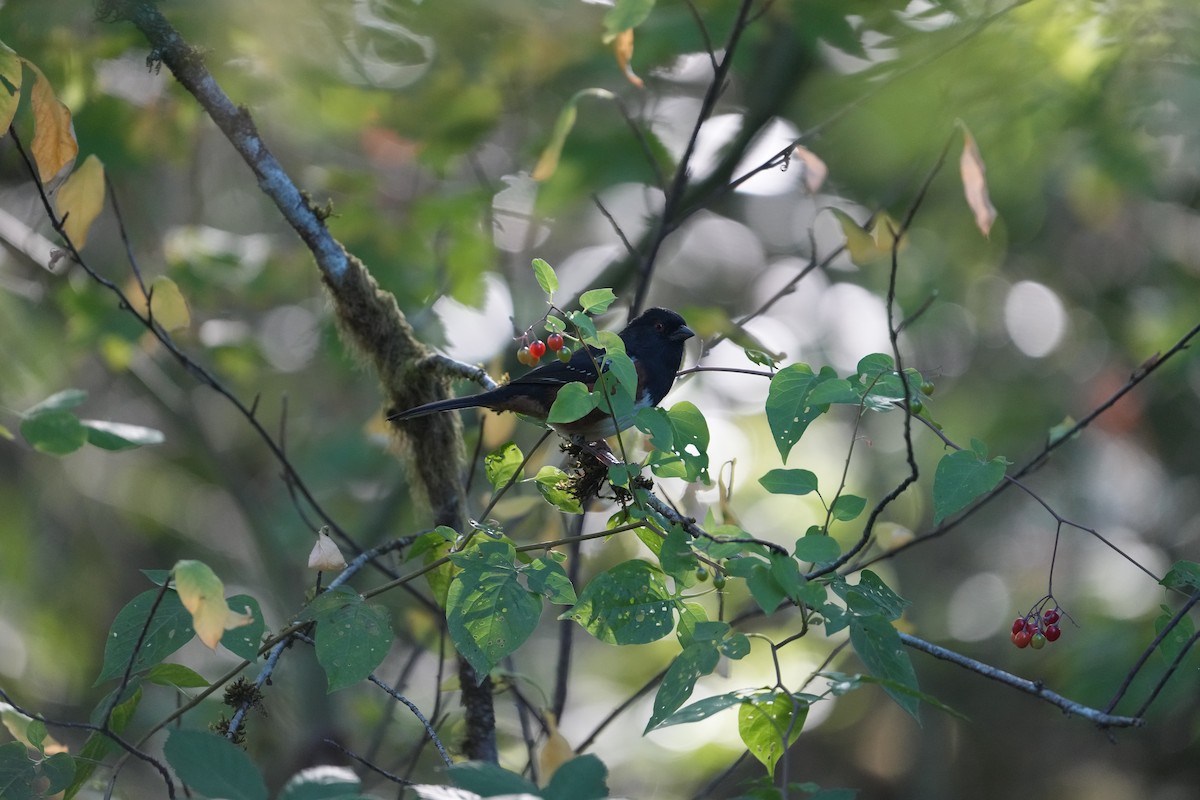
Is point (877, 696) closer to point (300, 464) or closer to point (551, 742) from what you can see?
point (300, 464)

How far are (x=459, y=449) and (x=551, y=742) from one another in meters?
1.17

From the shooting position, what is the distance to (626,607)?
197 cm

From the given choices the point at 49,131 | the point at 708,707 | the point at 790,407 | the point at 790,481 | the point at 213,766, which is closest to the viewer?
the point at 213,766

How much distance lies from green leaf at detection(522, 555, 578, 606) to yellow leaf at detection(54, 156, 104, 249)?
5.68 ft

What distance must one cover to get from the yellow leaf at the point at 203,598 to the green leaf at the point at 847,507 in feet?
3.77

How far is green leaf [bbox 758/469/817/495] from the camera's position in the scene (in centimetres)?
188

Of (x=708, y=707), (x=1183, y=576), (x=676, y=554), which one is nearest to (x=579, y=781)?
(x=708, y=707)

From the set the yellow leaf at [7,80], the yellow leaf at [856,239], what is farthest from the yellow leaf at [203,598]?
the yellow leaf at [856,239]

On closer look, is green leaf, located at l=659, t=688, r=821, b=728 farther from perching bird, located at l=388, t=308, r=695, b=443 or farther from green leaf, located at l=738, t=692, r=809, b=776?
perching bird, located at l=388, t=308, r=695, b=443

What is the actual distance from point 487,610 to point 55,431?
131 cm

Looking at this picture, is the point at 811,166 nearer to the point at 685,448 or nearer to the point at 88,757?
the point at 685,448

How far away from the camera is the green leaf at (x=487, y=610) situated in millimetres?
1885

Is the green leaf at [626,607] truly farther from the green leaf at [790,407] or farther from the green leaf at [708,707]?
the green leaf at [790,407]

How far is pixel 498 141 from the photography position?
22.5ft
